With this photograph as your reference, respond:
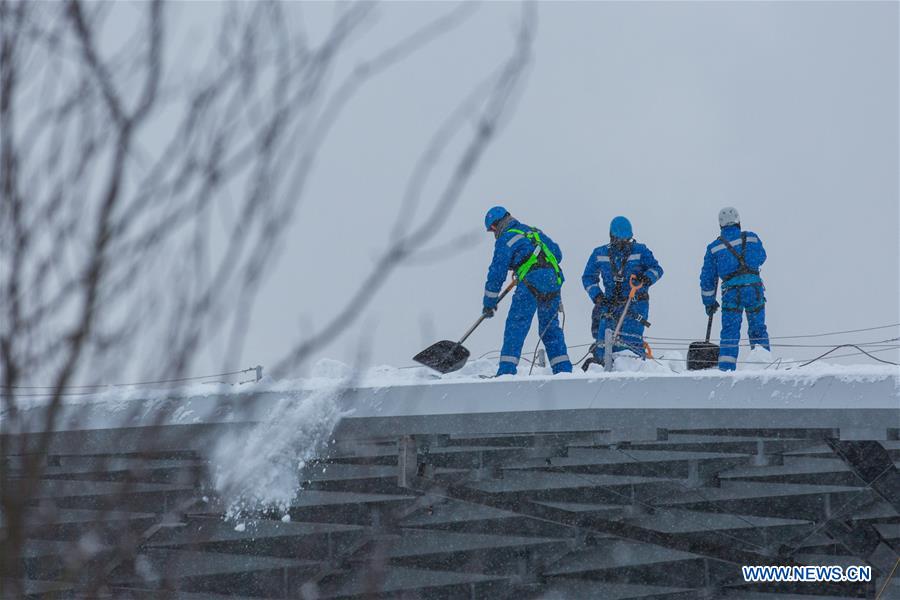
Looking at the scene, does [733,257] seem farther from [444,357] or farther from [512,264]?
[444,357]

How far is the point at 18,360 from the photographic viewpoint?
2037 millimetres

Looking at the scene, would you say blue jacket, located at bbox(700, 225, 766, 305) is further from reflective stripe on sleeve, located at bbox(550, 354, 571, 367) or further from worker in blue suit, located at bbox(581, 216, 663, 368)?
reflective stripe on sleeve, located at bbox(550, 354, 571, 367)

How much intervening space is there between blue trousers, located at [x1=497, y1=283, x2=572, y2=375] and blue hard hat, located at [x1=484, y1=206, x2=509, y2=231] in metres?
0.57

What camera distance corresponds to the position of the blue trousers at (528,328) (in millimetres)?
8305

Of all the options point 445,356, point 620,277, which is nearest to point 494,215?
point 445,356

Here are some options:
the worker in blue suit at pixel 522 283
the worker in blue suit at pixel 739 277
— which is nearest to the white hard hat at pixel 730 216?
the worker in blue suit at pixel 739 277

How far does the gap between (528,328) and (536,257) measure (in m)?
0.56

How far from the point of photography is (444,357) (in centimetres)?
849

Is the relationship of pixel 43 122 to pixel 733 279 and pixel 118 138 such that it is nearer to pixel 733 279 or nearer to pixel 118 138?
pixel 118 138

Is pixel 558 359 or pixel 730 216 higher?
pixel 730 216

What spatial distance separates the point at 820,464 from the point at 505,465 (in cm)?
310

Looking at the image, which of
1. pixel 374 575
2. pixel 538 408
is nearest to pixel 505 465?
pixel 538 408

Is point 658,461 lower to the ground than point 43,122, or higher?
lower

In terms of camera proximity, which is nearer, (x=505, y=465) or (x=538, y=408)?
(x=538, y=408)
